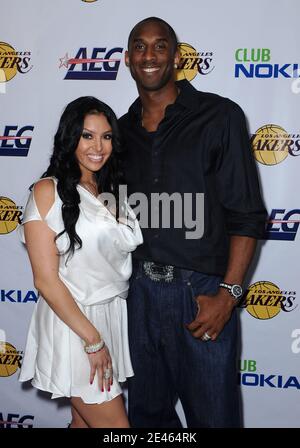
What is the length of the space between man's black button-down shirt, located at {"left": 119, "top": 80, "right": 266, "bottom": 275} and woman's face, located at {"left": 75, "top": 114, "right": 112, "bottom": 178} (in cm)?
16

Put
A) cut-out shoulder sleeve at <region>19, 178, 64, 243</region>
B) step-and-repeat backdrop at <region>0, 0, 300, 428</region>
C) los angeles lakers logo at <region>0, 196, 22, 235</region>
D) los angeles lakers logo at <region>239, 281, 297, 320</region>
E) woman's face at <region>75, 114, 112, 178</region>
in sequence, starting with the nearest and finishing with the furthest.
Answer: cut-out shoulder sleeve at <region>19, 178, 64, 243</region>, woman's face at <region>75, 114, 112, 178</region>, step-and-repeat backdrop at <region>0, 0, 300, 428</region>, los angeles lakers logo at <region>239, 281, 297, 320</region>, los angeles lakers logo at <region>0, 196, 22, 235</region>

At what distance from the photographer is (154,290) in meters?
1.89

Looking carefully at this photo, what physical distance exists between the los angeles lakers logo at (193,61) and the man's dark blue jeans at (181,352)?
1.11 m

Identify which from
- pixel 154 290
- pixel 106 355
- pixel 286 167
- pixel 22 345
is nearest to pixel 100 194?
pixel 154 290

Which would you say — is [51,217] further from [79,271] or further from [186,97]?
[186,97]

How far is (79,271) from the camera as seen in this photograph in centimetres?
174

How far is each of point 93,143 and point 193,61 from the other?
99 cm

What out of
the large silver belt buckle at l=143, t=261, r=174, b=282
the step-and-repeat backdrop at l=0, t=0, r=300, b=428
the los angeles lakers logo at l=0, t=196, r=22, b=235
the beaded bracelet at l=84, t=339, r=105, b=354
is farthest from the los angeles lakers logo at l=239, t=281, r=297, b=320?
the los angeles lakers logo at l=0, t=196, r=22, b=235

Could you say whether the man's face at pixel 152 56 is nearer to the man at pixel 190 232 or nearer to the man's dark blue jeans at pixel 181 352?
the man at pixel 190 232

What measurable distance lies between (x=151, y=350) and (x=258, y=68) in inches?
55.9

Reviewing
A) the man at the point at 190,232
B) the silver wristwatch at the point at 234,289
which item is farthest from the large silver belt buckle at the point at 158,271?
the silver wristwatch at the point at 234,289

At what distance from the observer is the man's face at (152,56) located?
1915mm

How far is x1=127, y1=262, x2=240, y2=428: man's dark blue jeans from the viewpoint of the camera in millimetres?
1854

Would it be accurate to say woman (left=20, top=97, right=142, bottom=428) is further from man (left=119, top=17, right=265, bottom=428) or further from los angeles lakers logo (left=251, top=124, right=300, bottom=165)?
los angeles lakers logo (left=251, top=124, right=300, bottom=165)
